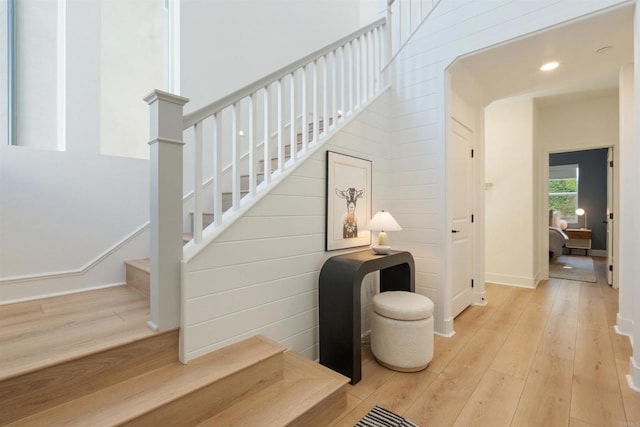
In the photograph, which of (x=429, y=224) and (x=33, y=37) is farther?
(x=429, y=224)

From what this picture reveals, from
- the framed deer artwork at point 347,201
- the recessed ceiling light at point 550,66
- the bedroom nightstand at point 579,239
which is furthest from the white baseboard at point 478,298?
the bedroom nightstand at point 579,239

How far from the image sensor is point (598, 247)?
703 centimetres

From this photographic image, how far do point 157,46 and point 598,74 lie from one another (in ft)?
16.2

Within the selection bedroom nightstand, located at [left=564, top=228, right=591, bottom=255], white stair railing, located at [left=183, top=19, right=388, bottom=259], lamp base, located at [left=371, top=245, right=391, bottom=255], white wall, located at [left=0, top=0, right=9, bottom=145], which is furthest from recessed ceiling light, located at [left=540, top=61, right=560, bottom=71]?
bedroom nightstand, located at [left=564, top=228, right=591, bottom=255]

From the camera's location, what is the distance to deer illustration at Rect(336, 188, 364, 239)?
2.44 metres

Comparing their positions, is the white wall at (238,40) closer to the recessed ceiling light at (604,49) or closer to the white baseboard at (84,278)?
the white baseboard at (84,278)

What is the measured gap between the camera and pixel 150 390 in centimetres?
128

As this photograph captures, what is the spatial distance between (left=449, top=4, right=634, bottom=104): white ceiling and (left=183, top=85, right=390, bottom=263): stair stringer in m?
1.32

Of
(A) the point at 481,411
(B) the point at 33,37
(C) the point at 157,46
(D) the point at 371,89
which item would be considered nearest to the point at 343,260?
(A) the point at 481,411

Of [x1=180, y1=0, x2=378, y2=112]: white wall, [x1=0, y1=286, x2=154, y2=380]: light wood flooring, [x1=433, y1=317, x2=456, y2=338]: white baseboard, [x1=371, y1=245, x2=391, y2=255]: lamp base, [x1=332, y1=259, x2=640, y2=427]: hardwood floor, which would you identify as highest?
[x1=180, y1=0, x2=378, y2=112]: white wall

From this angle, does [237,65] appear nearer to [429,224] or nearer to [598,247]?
[429,224]

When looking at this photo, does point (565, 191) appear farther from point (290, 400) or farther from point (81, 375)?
point (81, 375)

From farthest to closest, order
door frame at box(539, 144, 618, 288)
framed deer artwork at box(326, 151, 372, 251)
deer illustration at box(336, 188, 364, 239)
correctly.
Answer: door frame at box(539, 144, 618, 288)
deer illustration at box(336, 188, 364, 239)
framed deer artwork at box(326, 151, 372, 251)

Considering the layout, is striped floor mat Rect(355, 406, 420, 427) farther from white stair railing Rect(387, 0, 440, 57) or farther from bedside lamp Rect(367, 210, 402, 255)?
white stair railing Rect(387, 0, 440, 57)
